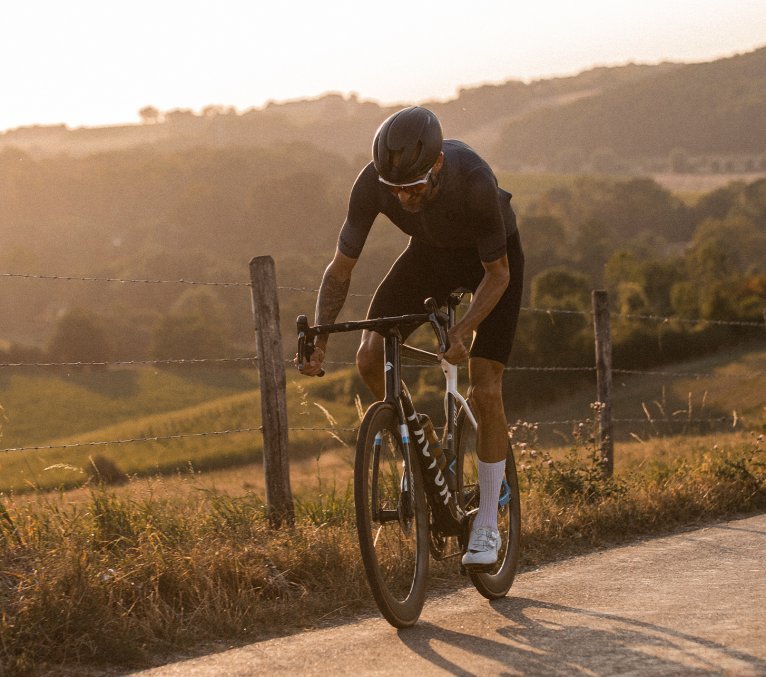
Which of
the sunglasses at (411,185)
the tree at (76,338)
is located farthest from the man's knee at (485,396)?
the tree at (76,338)

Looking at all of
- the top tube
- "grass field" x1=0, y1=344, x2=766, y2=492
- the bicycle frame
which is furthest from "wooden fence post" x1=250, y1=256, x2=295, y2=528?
"grass field" x1=0, y1=344, x2=766, y2=492

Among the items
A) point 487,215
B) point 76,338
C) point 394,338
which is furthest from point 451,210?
point 76,338

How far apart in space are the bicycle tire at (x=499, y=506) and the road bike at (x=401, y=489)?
0.02m

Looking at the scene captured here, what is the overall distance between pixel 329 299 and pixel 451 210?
2.35 ft

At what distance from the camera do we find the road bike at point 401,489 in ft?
14.5

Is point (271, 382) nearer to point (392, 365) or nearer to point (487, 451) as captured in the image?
point (487, 451)

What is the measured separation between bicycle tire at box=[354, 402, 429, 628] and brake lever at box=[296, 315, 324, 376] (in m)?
0.44

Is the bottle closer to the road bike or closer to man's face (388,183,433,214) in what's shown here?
the road bike

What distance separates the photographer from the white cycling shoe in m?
4.94

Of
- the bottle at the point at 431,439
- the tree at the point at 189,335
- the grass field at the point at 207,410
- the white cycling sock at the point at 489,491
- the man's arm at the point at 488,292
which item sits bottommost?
the grass field at the point at 207,410

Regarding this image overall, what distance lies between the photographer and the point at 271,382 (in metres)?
6.82

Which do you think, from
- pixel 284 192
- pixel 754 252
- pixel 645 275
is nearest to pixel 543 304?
pixel 645 275

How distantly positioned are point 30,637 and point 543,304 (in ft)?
254

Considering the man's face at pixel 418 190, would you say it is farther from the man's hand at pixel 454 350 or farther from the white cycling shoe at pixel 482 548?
the white cycling shoe at pixel 482 548
